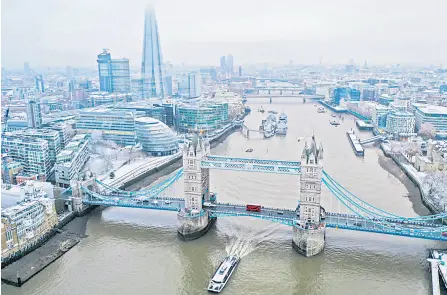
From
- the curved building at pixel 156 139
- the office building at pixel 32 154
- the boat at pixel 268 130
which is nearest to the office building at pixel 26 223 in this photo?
the office building at pixel 32 154

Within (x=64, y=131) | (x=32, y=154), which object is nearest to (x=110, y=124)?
(x=64, y=131)

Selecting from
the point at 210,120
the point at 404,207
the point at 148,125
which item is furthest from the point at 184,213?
the point at 210,120

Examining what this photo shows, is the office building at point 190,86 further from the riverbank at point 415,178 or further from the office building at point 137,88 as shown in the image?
the riverbank at point 415,178

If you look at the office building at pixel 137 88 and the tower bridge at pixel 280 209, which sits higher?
the office building at pixel 137 88

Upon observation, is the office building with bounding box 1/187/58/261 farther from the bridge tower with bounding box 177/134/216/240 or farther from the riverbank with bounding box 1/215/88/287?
the bridge tower with bounding box 177/134/216/240

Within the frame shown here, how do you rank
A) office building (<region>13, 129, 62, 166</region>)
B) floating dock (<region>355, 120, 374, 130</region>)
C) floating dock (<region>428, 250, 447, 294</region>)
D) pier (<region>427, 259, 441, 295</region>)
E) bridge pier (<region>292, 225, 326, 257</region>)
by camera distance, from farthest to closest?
floating dock (<region>355, 120, 374, 130</region>) → office building (<region>13, 129, 62, 166</region>) → bridge pier (<region>292, 225, 326, 257</region>) → floating dock (<region>428, 250, 447, 294</region>) → pier (<region>427, 259, 441, 295</region>)

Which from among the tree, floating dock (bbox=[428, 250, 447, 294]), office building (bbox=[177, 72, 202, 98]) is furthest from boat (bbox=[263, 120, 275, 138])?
office building (bbox=[177, 72, 202, 98])
